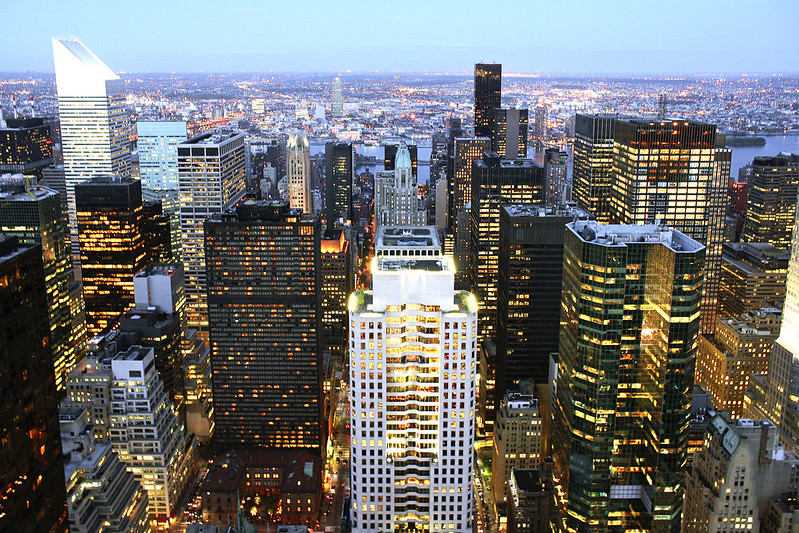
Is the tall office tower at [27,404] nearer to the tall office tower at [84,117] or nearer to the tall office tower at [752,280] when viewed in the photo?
the tall office tower at [752,280]

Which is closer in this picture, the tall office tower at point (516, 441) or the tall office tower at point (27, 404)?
the tall office tower at point (27, 404)

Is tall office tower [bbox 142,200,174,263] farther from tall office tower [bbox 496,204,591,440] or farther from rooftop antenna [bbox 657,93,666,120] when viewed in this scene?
rooftop antenna [bbox 657,93,666,120]

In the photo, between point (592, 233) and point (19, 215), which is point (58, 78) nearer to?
point (19, 215)

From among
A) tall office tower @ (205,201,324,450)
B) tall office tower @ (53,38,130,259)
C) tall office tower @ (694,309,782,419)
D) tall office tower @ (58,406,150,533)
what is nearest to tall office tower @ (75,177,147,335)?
tall office tower @ (53,38,130,259)

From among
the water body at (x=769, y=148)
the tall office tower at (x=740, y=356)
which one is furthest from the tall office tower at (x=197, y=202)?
the water body at (x=769, y=148)

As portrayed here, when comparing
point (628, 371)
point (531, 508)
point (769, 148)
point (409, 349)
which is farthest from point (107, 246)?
point (769, 148)

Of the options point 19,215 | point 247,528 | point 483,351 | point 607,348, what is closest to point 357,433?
point 247,528

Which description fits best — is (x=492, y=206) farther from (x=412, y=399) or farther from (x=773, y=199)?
(x=412, y=399)
